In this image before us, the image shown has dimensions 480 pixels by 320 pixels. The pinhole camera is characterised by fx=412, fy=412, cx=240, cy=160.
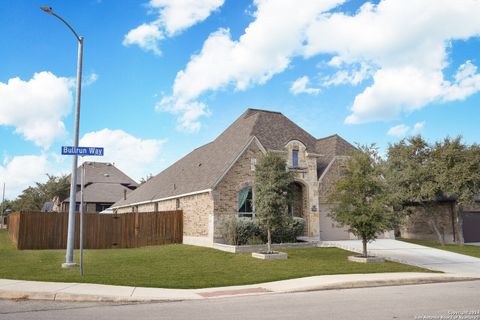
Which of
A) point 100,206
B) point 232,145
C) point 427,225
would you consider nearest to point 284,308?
point 232,145

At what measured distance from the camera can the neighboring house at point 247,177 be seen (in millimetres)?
22891

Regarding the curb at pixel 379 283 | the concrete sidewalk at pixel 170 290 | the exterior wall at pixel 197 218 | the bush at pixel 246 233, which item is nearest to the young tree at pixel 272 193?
the bush at pixel 246 233

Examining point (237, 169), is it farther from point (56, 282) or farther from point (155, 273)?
point (56, 282)

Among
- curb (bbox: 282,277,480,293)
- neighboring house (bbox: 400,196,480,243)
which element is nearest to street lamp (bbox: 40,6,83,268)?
curb (bbox: 282,277,480,293)

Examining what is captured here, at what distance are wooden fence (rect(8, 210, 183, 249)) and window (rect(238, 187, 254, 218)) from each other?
180 inches

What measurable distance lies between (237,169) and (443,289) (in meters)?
13.4

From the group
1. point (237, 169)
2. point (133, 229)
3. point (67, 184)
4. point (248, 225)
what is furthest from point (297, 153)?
point (67, 184)

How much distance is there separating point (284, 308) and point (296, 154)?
56.1 ft

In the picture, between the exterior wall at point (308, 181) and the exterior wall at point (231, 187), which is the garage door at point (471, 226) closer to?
the exterior wall at point (308, 181)

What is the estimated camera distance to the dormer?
25125mm

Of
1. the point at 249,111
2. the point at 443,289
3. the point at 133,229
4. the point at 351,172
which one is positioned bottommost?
the point at 443,289

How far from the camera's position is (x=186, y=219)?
25.6 metres

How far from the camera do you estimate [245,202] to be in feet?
77.3

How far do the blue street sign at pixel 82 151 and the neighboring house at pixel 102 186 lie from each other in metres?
32.1
